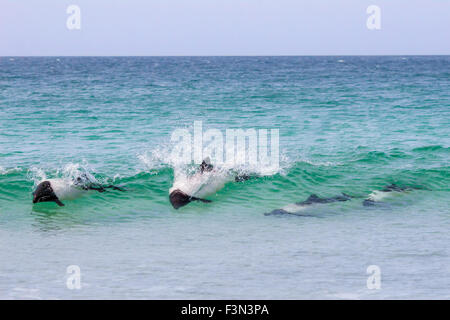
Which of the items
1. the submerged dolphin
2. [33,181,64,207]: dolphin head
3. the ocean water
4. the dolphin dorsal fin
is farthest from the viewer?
the dolphin dorsal fin

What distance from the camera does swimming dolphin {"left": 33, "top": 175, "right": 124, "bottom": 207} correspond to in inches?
595

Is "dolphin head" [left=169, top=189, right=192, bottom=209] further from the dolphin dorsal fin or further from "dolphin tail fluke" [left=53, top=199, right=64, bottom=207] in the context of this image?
the dolphin dorsal fin

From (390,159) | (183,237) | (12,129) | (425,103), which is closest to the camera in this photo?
(183,237)

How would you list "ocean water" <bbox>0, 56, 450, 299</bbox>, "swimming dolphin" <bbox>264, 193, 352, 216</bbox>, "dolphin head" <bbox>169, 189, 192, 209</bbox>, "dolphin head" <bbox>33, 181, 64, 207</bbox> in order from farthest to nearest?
"dolphin head" <bbox>33, 181, 64, 207</bbox>
"dolphin head" <bbox>169, 189, 192, 209</bbox>
"swimming dolphin" <bbox>264, 193, 352, 216</bbox>
"ocean water" <bbox>0, 56, 450, 299</bbox>

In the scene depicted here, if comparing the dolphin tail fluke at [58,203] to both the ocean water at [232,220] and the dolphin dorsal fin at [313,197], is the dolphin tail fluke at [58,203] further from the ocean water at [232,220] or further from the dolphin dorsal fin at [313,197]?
the dolphin dorsal fin at [313,197]

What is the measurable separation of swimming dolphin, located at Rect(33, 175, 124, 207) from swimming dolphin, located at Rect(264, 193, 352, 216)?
4663 mm

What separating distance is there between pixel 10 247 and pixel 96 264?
2.03 m

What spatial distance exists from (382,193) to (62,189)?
8228 millimetres

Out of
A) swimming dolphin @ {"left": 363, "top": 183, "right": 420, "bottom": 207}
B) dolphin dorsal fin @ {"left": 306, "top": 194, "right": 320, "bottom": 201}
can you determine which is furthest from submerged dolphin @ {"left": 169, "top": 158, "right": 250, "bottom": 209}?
swimming dolphin @ {"left": 363, "top": 183, "right": 420, "bottom": 207}

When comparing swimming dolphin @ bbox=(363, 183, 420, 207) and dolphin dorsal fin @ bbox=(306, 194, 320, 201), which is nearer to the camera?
swimming dolphin @ bbox=(363, 183, 420, 207)

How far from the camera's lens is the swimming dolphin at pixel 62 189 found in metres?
15.1
